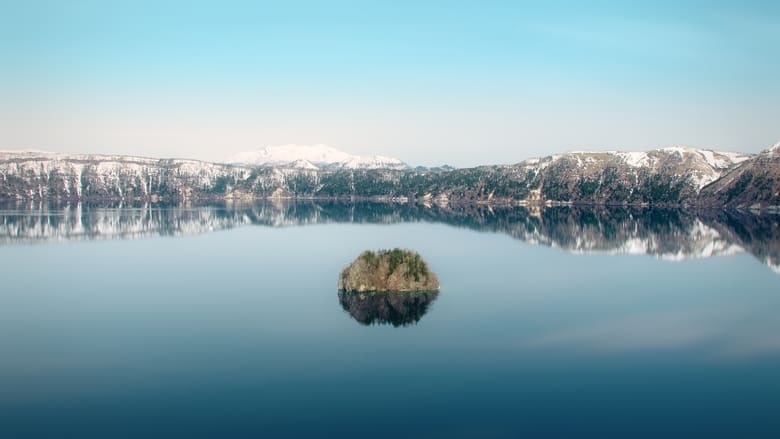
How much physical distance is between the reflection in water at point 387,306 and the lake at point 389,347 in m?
0.33

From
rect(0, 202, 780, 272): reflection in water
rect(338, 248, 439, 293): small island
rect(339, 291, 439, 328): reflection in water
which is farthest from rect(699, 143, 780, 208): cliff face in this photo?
rect(339, 291, 439, 328): reflection in water

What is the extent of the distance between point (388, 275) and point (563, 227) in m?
78.7

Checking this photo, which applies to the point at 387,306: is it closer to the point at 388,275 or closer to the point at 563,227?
the point at 388,275

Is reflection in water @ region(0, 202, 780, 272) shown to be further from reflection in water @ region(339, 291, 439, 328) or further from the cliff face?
reflection in water @ region(339, 291, 439, 328)

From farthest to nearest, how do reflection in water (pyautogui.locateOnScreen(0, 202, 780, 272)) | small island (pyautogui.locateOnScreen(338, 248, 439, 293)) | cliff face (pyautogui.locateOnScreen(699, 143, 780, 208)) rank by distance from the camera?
cliff face (pyautogui.locateOnScreen(699, 143, 780, 208))
reflection in water (pyautogui.locateOnScreen(0, 202, 780, 272))
small island (pyautogui.locateOnScreen(338, 248, 439, 293))

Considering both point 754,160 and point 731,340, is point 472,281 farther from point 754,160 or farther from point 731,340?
point 754,160

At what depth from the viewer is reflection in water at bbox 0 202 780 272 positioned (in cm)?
9875

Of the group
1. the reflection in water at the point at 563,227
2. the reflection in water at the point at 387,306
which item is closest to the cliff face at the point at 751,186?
the reflection in water at the point at 563,227

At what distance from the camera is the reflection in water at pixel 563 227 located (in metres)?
98.8

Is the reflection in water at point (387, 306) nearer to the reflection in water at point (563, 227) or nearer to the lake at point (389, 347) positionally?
the lake at point (389, 347)

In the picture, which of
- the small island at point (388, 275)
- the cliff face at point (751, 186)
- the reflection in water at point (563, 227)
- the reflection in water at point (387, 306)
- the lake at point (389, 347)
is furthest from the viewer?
the cliff face at point (751, 186)

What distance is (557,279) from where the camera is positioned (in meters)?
69.9

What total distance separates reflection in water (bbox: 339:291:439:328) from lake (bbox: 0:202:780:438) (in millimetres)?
326

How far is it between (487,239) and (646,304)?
53.4 m
